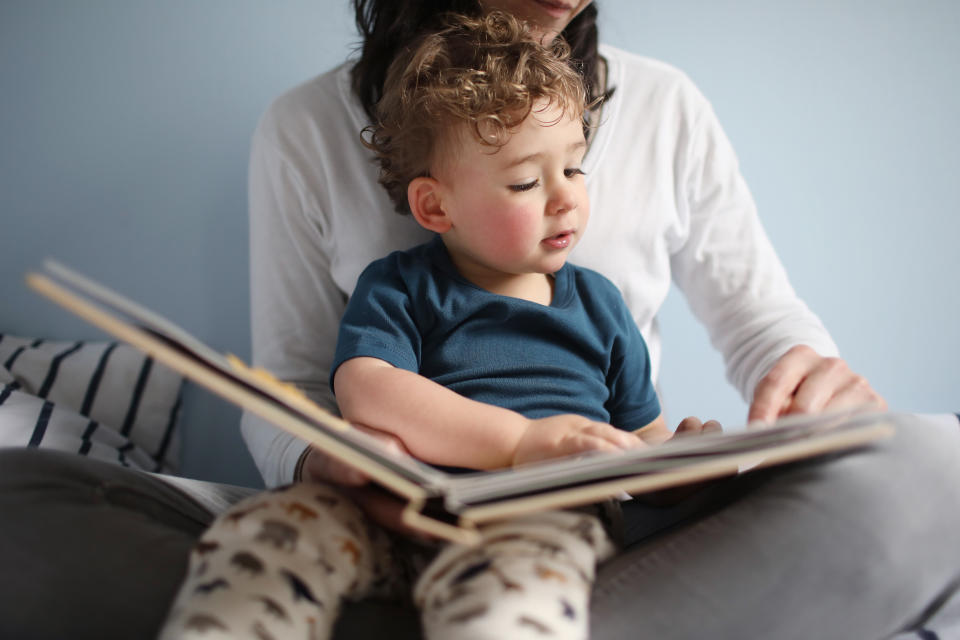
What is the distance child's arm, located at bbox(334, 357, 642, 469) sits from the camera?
74 cm

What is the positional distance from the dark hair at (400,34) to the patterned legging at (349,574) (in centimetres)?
58

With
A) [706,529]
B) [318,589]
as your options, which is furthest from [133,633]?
[706,529]

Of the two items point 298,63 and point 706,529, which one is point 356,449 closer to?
point 706,529

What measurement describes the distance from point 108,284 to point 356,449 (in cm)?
111

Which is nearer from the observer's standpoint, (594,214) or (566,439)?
(566,439)

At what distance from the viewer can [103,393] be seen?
1.38 m

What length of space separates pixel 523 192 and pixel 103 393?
94 centimetres

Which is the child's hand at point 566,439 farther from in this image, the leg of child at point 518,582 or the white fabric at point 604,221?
the white fabric at point 604,221

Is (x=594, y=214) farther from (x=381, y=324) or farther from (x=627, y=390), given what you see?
(x=381, y=324)

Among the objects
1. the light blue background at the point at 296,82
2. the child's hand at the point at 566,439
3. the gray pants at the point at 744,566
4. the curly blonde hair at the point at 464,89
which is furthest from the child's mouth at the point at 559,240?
the light blue background at the point at 296,82

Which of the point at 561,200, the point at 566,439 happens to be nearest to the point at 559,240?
the point at 561,200

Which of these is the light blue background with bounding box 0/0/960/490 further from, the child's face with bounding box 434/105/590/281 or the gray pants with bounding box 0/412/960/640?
the gray pants with bounding box 0/412/960/640

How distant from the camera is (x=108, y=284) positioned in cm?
145

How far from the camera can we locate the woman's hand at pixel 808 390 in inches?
31.4
